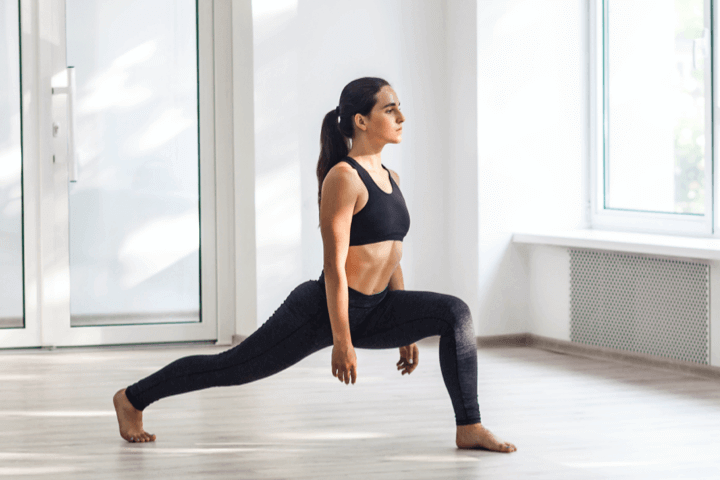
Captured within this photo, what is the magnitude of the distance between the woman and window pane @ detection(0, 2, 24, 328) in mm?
2258

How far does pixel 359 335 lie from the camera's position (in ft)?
9.60

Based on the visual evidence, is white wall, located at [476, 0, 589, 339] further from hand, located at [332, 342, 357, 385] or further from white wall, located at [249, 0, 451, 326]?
hand, located at [332, 342, 357, 385]

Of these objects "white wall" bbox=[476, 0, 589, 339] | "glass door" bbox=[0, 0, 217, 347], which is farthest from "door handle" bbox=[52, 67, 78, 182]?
"white wall" bbox=[476, 0, 589, 339]

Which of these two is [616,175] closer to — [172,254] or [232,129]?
[232,129]

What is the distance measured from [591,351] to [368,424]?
177 cm

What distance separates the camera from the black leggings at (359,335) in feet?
9.49

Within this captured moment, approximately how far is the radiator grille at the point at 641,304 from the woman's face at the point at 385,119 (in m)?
1.91

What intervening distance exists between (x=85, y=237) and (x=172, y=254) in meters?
0.43

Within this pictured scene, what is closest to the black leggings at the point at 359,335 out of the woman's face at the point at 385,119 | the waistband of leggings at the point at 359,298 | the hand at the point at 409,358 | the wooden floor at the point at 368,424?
the waistband of leggings at the point at 359,298

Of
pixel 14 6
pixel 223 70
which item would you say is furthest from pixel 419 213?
pixel 14 6

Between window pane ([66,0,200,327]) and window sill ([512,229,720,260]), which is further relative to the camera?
window pane ([66,0,200,327])

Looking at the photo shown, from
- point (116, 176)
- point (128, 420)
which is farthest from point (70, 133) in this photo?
point (128, 420)

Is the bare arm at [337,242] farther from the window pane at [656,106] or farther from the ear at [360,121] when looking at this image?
the window pane at [656,106]

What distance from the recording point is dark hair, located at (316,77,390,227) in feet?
9.51
